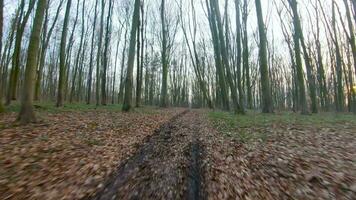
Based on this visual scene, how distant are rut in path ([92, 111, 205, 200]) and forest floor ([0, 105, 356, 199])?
0.05ft

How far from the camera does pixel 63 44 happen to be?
16953 mm

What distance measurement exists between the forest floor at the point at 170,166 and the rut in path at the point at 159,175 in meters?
0.02

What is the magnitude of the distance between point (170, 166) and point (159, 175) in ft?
1.78

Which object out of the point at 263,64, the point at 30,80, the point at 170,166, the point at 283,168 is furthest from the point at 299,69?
the point at 30,80

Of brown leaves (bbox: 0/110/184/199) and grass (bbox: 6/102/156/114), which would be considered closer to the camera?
brown leaves (bbox: 0/110/184/199)

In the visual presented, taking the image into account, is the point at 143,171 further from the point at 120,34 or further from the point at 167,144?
the point at 120,34

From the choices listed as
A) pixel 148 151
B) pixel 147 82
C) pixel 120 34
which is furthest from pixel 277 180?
pixel 147 82

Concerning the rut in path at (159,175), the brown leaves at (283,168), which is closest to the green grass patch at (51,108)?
the rut in path at (159,175)

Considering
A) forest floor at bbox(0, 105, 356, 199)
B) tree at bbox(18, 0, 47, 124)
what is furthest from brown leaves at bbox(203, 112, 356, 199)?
tree at bbox(18, 0, 47, 124)

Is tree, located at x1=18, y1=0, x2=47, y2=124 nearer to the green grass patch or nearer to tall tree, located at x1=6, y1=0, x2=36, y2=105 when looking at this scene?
the green grass patch

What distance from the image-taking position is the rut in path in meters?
3.80

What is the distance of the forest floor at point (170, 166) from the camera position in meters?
3.77

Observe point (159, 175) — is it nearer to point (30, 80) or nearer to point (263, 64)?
point (30, 80)

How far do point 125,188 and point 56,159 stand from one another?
2.04 metres
